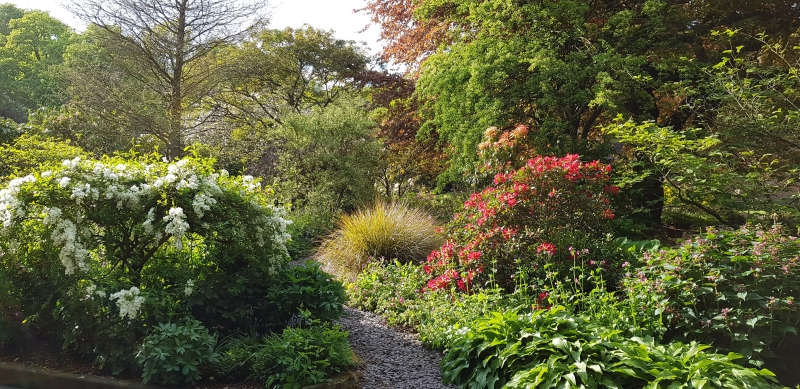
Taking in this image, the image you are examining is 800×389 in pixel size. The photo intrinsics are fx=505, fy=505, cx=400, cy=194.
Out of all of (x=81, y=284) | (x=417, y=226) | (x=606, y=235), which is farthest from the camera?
(x=417, y=226)

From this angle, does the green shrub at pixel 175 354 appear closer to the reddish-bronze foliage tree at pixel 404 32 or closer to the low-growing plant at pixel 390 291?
the low-growing plant at pixel 390 291

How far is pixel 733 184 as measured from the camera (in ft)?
19.7

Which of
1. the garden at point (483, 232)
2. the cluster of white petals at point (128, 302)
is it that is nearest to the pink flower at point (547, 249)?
the garden at point (483, 232)

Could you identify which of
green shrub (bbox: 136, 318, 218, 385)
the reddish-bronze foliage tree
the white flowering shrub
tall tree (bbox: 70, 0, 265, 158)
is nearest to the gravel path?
the white flowering shrub

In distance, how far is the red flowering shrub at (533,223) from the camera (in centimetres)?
509

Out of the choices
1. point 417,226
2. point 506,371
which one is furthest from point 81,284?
point 417,226

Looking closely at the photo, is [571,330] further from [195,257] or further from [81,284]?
[81,284]

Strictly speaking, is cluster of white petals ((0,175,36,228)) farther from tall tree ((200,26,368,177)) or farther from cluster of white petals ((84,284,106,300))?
tall tree ((200,26,368,177))

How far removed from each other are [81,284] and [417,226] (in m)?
4.55

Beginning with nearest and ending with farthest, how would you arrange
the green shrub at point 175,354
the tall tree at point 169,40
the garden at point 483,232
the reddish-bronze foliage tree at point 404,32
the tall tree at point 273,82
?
the green shrub at point 175,354 < the garden at point 483,232 < the reddish-bronze foliage tree at point 404,32 < the tall tree at point 169,40 < the tall tree at point 273,82

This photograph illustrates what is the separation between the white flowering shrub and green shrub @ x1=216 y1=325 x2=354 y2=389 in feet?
1.56

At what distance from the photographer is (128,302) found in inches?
137

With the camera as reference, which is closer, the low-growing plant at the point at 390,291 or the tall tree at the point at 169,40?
the low-growing plant at the point at 390,291

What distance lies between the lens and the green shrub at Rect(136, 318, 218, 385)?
10.7 feet
